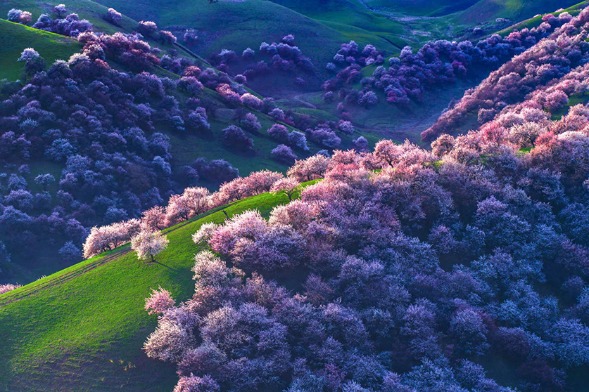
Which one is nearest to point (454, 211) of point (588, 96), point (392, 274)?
point (392, 274)

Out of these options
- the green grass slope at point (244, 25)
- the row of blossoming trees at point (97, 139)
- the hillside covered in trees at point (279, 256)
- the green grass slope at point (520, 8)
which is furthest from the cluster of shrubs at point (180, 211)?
the green grass slope at point (520, 8)

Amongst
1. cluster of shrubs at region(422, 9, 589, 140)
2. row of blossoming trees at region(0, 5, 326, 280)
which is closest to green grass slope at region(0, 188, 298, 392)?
row of blossoming trees at region(0, 5, 326, 280)

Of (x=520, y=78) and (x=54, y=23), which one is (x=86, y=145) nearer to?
(x=54, y=23)

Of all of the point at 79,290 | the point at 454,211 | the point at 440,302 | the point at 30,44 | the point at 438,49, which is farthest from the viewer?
the point at 438,49

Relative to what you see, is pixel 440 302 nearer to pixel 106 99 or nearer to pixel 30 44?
pixel 106 99

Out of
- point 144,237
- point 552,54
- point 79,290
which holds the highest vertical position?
point 552,54

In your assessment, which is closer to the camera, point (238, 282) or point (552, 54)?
point (238, 282)

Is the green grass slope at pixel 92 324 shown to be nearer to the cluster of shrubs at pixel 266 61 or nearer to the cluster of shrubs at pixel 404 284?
the cluster of shrubs at pixel 404 284
